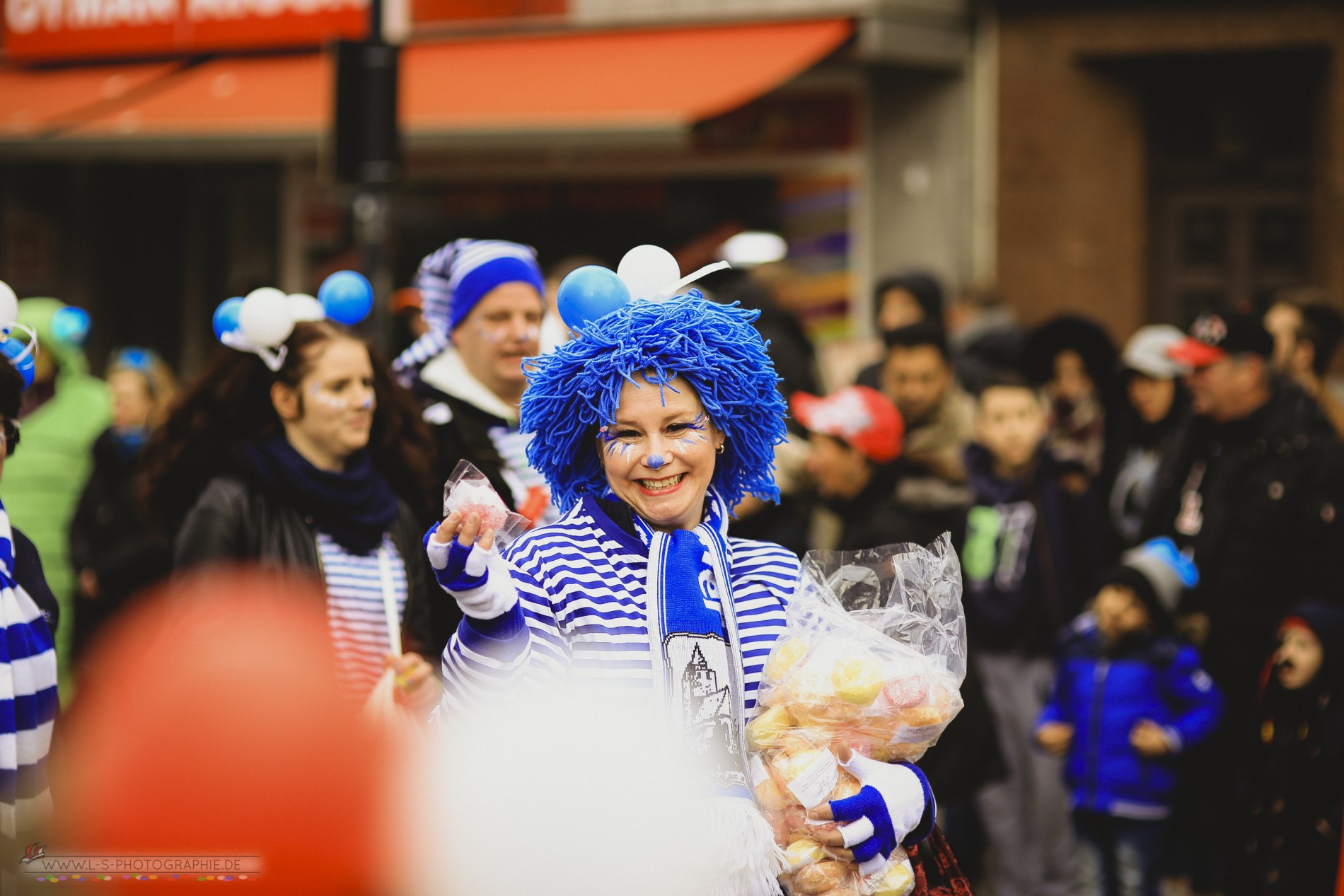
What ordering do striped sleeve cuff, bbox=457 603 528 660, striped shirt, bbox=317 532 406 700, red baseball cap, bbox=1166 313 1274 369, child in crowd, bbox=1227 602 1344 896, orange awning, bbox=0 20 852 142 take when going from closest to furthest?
striped sleeve cuff, bbox=457 603 528 660, striped shirt, bbox=317 532 406 700, child in crowd, bbox=1227 602 1344 896, red baseball cap, bbox=1166 313 1274 369, orange awning, bbox=0 20 852 142

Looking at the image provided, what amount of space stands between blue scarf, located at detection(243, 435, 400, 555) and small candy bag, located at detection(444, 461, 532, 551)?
63.5 inches

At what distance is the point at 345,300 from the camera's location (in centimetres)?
429

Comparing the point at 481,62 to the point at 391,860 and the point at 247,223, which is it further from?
the point at 391,860

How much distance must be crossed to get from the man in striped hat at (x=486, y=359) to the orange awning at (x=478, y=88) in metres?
5.13

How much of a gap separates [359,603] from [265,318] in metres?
0.80

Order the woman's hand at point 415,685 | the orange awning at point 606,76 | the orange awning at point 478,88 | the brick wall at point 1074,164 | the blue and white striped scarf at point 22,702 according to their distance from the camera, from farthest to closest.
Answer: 1. the brick wall at point 1074,164
2. the orange awning at point 478,88
3. the orange awning at point 606,76
4. the woman's hand at point 415,685
5. the blue and white striped scarf at point 22,702

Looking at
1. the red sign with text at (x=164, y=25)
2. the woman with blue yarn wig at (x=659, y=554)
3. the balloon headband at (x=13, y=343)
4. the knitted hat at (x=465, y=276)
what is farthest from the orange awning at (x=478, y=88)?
the woman with blue yarn wig at (x=659, y=554)

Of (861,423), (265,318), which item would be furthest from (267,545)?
(861,423)

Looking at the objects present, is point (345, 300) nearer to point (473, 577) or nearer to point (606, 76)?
point (473, 577)

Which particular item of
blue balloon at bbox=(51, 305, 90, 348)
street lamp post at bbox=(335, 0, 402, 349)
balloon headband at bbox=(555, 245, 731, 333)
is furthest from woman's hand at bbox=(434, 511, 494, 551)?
street lamp post at bbox=(335, 0, 402, 349)

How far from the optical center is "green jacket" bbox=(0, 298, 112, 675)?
7145 millimetres

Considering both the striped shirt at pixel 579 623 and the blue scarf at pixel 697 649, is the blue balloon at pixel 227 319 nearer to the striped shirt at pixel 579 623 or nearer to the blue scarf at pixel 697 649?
the striped shirt at pixel 579 623

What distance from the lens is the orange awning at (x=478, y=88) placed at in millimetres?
9805

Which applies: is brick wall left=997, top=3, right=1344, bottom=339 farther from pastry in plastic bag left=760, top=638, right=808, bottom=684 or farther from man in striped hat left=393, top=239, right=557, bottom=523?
pastry in plastic bag left=760, top=638, right=808, bottom=684
